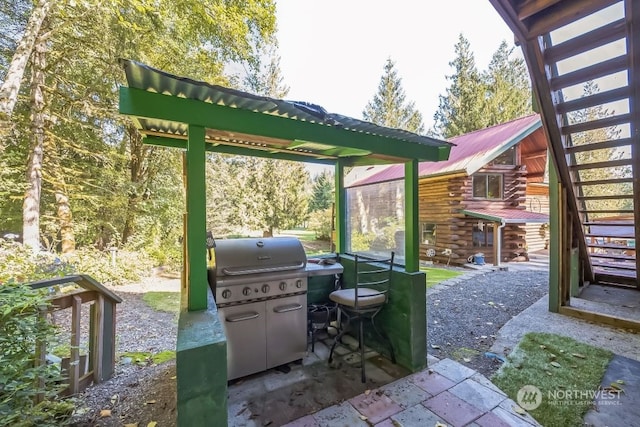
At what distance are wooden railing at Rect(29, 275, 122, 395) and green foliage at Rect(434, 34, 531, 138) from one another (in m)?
19.7

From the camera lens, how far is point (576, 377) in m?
2.68

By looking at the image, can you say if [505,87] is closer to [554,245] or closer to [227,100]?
[554,245]

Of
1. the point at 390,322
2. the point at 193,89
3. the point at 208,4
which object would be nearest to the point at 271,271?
the point at 390,322

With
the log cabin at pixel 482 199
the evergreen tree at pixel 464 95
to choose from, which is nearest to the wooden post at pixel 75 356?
the log cabin at pixel 482 199

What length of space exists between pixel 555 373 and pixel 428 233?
26.6ft

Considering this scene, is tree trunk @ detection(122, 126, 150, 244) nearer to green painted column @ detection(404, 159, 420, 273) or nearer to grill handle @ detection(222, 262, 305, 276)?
grill handle @ detection(222, 262, 305, 276)

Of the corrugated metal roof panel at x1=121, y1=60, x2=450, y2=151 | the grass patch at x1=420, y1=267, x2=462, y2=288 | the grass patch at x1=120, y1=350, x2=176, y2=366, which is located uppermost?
→ the corrugated metal roof panel at x1=121, y1=60, x2=450, y2=151

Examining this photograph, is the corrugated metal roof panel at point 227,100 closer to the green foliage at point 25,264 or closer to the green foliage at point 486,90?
the green foliage at point 25,264

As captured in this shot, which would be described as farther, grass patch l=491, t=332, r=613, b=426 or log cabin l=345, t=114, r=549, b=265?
log cabin l=345, t=114, r=549, b=265

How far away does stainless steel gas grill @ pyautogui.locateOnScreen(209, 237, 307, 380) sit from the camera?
2.45m

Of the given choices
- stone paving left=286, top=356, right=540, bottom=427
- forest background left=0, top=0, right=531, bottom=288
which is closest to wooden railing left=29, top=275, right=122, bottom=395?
stone paving left=286, top=356, right=540, bottom=427

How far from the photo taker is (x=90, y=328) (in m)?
2.81

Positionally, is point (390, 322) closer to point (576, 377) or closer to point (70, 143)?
point (576, 377)

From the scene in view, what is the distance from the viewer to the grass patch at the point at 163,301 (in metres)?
5.68
